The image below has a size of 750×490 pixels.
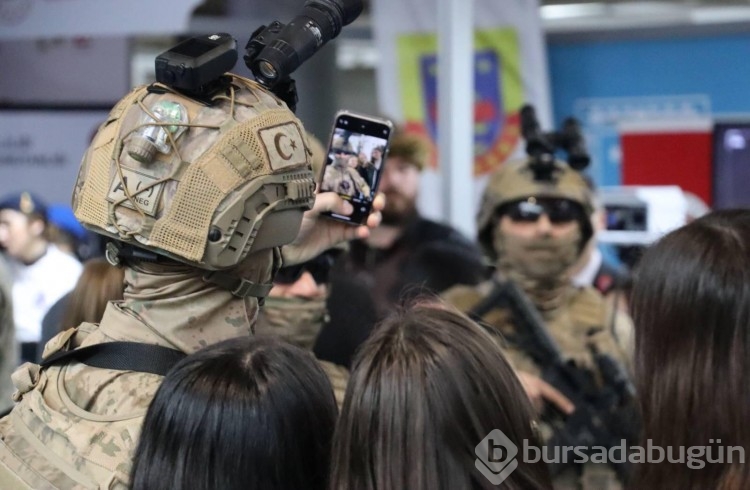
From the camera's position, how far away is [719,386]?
5.16 ft

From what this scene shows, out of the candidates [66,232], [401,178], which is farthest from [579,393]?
[66,232]

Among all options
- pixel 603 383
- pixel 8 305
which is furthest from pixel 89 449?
pixel 8 305

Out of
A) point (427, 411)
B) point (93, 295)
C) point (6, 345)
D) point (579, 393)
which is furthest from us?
point (6, 345)

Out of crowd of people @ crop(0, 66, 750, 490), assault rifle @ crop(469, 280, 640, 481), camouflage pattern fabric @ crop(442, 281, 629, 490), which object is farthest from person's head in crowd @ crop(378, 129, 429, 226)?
crowd of people @ crop(0, 66, 750, 490)

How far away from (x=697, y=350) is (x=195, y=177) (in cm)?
87

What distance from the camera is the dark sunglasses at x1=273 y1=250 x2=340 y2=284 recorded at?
247 cm

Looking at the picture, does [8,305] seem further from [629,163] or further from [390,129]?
[629,163]

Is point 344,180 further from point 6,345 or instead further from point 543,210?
point 6,345

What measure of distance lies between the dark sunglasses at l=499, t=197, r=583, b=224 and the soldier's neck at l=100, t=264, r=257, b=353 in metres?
1.67

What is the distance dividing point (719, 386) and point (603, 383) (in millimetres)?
1464

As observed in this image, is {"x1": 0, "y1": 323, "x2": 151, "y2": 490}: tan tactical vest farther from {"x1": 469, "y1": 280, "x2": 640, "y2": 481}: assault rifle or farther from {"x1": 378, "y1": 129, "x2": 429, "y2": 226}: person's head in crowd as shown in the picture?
{"x1": 378, "y1": 129, "x2": 429, "y2": 226}: person's head in crowd

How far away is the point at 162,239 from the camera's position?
5.55ft

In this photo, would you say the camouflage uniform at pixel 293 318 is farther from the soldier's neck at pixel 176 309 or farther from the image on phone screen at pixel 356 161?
the soldier's neck at pixel 176 309

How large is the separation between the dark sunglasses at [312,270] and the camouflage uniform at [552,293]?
70 centimetres
